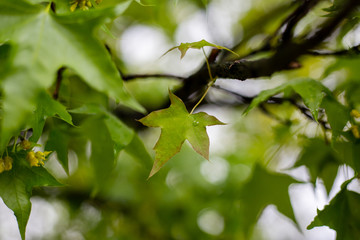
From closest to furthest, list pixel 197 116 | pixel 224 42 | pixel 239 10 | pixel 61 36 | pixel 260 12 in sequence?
pixel 61 36, pixel 197 116, pixel 224 42, pixel 260 12, pixel 239 10

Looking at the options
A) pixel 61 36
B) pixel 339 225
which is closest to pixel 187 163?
pixel 339 225

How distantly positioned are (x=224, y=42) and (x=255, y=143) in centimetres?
92

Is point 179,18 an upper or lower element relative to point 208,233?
upper

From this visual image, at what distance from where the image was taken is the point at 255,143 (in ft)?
6.30

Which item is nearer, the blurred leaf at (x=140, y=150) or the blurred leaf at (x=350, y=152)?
the blurred leaf at (x=350, y=152)

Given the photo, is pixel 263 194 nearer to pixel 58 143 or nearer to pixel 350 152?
pixel 350 152

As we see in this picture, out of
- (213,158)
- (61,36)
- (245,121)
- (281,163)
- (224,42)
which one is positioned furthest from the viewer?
(245,121)

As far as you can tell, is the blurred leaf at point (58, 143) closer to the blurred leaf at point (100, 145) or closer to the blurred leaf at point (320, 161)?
the blurred leaf at point (100, 145)

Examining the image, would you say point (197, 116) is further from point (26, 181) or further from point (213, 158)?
point (213, 158)

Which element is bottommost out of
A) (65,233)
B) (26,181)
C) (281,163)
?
(65,233)

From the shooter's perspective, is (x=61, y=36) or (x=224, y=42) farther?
(x=224, y=42)

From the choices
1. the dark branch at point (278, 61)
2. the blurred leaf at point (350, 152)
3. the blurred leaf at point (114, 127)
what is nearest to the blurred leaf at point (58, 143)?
the blurred leaf at point (114, 127)

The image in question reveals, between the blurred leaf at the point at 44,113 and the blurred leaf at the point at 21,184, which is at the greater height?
the blurred leaf at the point at 44,113

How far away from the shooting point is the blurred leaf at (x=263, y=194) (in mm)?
1038
